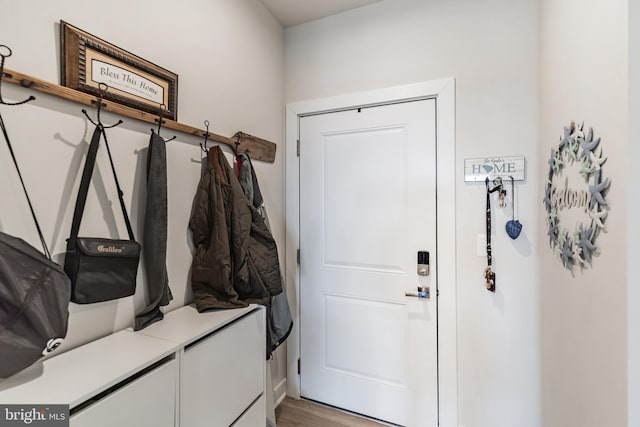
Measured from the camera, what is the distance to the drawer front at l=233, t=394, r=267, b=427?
126 centimetres

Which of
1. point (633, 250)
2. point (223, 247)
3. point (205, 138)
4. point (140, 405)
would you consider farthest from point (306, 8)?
point (140, 405)

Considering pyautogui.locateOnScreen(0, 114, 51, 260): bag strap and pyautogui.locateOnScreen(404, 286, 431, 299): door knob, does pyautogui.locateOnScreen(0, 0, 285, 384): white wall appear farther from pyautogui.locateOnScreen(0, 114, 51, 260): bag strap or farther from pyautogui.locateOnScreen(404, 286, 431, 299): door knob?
pyautogui.locateOnScreen(404, 286, 431, 299): door knob

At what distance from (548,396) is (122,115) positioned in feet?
7.50

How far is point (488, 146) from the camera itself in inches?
63.9

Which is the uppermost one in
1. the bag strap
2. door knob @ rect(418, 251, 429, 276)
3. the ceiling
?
the ceiling

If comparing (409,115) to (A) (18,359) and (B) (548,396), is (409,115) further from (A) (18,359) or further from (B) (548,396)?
(A) (18,359)

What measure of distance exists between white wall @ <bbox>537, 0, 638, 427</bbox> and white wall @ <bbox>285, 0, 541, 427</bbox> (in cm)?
15

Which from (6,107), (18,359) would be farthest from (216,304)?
(6,107)

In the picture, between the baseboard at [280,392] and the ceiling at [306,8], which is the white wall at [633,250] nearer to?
the ceiling at [306,8]

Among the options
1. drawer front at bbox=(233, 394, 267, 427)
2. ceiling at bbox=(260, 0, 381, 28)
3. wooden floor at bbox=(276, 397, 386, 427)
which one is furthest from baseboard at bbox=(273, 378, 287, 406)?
ceiling at bbox=(260, 0, 381, 28)

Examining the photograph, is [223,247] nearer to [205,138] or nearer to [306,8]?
[205,138]

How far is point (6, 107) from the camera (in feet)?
2.63

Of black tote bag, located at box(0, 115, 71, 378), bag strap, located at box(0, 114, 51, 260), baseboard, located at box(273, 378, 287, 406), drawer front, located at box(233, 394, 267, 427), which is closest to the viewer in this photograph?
black tote bag, located at box(0, 115, 71, 378)

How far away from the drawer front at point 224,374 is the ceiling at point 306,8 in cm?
193
